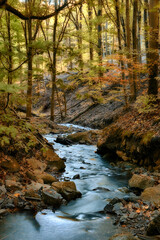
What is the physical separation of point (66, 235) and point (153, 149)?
461 centimetres

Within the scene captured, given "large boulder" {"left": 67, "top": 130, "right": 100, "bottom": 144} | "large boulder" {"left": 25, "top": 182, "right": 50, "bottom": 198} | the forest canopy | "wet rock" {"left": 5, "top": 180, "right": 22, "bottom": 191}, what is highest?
the forest canopy

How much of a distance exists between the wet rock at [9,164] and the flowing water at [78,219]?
167cm

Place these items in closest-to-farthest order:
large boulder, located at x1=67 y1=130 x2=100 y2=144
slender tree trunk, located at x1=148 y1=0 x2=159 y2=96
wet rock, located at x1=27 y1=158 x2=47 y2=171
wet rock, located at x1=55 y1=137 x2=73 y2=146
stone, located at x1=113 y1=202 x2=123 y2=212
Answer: stone, located at x1=113 y1=202 x2=123 y2=212 → wet rock, located at x1=27 y1=158 x2=47 y2=171 → slender tree trunk, located at x1=148 y1=0 x2=159 y2=96 → wet rock, located at x1=55 y1=137 x2=73 y2=146 → large boulder, located at x1=67 y1=130 x2=100 y2=144

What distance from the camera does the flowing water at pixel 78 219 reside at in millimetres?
4055

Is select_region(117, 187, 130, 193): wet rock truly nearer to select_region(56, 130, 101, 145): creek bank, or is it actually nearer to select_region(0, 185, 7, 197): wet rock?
select_region(0, 185, 7, 197): wet rock

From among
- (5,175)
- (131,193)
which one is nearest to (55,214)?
(5,175)

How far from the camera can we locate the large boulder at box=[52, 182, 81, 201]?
5607mm

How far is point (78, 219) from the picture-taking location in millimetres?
4750

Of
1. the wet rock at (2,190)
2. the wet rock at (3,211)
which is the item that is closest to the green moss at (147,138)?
the wet rock at (2,190)

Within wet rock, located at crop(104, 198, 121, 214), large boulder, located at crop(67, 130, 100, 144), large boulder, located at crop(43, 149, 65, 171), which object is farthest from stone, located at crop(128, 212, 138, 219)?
large boulder, located at crop(67, 130, 100, 144)

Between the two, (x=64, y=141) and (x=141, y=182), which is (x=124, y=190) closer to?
(x=141, y=182)

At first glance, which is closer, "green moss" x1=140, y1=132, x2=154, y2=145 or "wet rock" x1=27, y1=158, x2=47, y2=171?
"wet rock" x1=27, y1=158, x2=47, y2=171

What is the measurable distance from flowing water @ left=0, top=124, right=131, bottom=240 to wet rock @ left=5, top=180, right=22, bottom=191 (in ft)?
2.76

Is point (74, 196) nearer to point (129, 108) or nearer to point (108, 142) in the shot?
point (108, 142)
